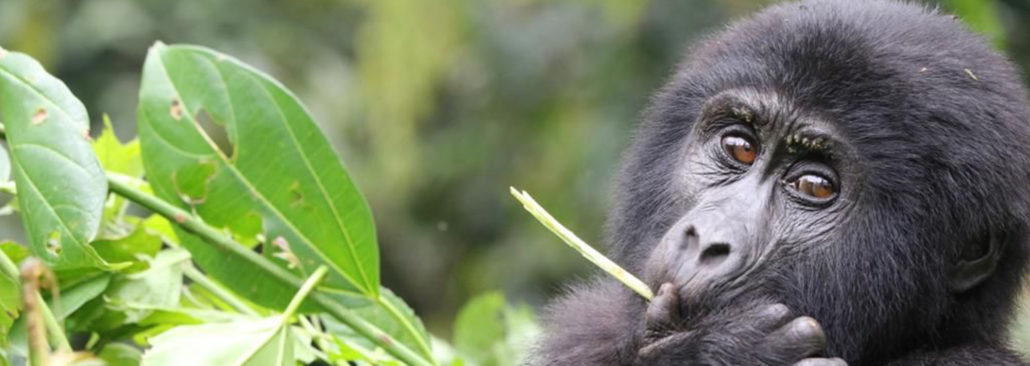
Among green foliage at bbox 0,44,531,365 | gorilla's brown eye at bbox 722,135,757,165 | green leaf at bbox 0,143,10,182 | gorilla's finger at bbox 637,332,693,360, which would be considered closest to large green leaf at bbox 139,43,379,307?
green foliage at bbox 0,44,531,365

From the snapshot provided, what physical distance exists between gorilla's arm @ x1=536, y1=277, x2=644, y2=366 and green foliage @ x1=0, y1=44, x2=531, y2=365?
31 centimetres

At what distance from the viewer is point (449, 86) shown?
8539 millimetres

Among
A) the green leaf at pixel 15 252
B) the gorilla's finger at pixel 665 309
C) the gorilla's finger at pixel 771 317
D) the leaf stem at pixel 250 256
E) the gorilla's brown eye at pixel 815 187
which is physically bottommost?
the green leaf at pixel 15 252

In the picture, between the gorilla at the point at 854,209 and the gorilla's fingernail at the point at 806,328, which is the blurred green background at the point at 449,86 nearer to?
the gorilla at the point at 854,209

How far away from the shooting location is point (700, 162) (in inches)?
108

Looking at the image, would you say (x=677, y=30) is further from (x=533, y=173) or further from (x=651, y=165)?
(x=651, y=165)

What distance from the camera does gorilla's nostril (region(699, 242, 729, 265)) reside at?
8.00 ft

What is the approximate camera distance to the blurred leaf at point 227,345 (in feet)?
7.20

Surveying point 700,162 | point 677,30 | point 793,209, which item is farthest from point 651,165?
point 677,30

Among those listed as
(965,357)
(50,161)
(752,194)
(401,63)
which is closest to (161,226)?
(50,161)

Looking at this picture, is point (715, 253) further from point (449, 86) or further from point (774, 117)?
point (449, 86)

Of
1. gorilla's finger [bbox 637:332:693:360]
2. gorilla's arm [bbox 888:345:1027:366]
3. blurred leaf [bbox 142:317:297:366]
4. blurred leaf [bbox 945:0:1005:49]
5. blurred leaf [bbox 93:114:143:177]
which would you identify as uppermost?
blurred leaf [bbox 945:0:1005:49]

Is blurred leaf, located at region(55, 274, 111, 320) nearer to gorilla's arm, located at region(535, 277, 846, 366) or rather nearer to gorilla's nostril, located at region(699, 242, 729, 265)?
gorilla's arm, located at region(535, 277, 846, 366)

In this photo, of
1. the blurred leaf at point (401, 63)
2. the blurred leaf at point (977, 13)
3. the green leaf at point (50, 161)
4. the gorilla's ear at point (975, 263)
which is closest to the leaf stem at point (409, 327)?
the green leaf at point (50, 161)
